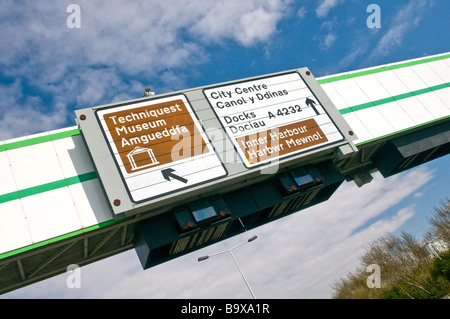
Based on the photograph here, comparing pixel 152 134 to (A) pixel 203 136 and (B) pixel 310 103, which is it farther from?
(B) pixel 310 103

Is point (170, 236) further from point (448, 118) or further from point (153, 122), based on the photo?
point (448, 118)

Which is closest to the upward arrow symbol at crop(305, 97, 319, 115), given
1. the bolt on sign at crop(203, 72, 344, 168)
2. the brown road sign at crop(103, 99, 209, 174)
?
the bolt on sign at crop(203, 72, 344, 168)

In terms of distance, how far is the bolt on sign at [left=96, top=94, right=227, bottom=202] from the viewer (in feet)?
32.1

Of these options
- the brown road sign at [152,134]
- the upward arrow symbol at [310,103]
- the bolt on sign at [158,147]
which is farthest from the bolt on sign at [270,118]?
the brown road sign at [152,134]

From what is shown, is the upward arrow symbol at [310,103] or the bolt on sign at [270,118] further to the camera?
the upward arrow symbol at [310,103]

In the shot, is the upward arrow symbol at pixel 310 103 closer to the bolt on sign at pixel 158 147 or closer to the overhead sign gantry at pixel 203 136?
the overhead sign gantry at pixel 203 136

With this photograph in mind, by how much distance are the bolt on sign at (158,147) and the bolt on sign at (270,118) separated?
122cm

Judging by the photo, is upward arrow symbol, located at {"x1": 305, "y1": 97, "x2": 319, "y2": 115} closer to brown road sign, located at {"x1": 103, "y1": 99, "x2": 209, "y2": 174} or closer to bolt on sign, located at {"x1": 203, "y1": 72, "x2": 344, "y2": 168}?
bolt on sign, located at {"x1": 203, "y1": 72, "x2": 344, "y2": 168}

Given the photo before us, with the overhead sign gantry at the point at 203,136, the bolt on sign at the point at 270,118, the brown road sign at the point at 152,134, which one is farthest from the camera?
the bolt on sign at the point at 270,118

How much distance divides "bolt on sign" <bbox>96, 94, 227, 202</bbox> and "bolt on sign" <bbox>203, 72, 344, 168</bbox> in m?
1.22

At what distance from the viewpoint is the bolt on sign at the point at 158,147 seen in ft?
32.1

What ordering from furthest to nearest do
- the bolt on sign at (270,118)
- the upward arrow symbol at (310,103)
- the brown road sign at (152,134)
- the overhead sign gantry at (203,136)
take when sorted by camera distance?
the upward arrow symbol at (310,103) → the bolt on sign at (270,118) → the brown road sign at (152,134) → the overhead sign gantry at (203,136)

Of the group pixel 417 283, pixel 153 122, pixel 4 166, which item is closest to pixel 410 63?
pixel 153 122
